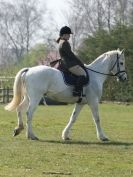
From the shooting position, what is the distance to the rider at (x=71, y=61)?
13922 millimetres

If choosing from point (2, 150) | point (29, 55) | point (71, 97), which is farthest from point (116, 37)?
point (29, 55)

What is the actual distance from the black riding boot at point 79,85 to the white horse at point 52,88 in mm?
129

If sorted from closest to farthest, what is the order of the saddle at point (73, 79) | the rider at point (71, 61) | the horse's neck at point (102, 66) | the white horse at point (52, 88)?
the rider at point (71, 61)
the white horse at point (52, 88)
the saddle at point (73, 79)
the horse's neck at point (102, 66)

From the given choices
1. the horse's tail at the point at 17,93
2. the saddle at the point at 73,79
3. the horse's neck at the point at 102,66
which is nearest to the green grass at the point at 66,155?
the horse's tail at the point at 17,93

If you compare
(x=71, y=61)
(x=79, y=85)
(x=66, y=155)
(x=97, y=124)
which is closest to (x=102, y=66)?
(x=79, y=85)

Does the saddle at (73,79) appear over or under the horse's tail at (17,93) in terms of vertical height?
over

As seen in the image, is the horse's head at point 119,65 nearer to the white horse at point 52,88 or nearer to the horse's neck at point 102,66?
the white horse at point 52,88

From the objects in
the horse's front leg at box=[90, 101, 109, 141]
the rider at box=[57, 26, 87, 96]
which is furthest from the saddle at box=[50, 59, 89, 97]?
the horse's front leg at box=[90, 101, 109, 141]

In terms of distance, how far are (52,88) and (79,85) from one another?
66 centimetres

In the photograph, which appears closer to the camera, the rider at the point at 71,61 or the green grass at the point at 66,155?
the green grass at the point at 66,155

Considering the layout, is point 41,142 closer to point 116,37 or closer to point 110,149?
point 110,149

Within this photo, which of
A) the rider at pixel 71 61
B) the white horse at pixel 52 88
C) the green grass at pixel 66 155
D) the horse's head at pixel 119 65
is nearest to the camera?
the green grass at pixel 66 155

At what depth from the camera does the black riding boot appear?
1417cm

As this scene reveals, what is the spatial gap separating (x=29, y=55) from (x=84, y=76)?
6163 centimetres
